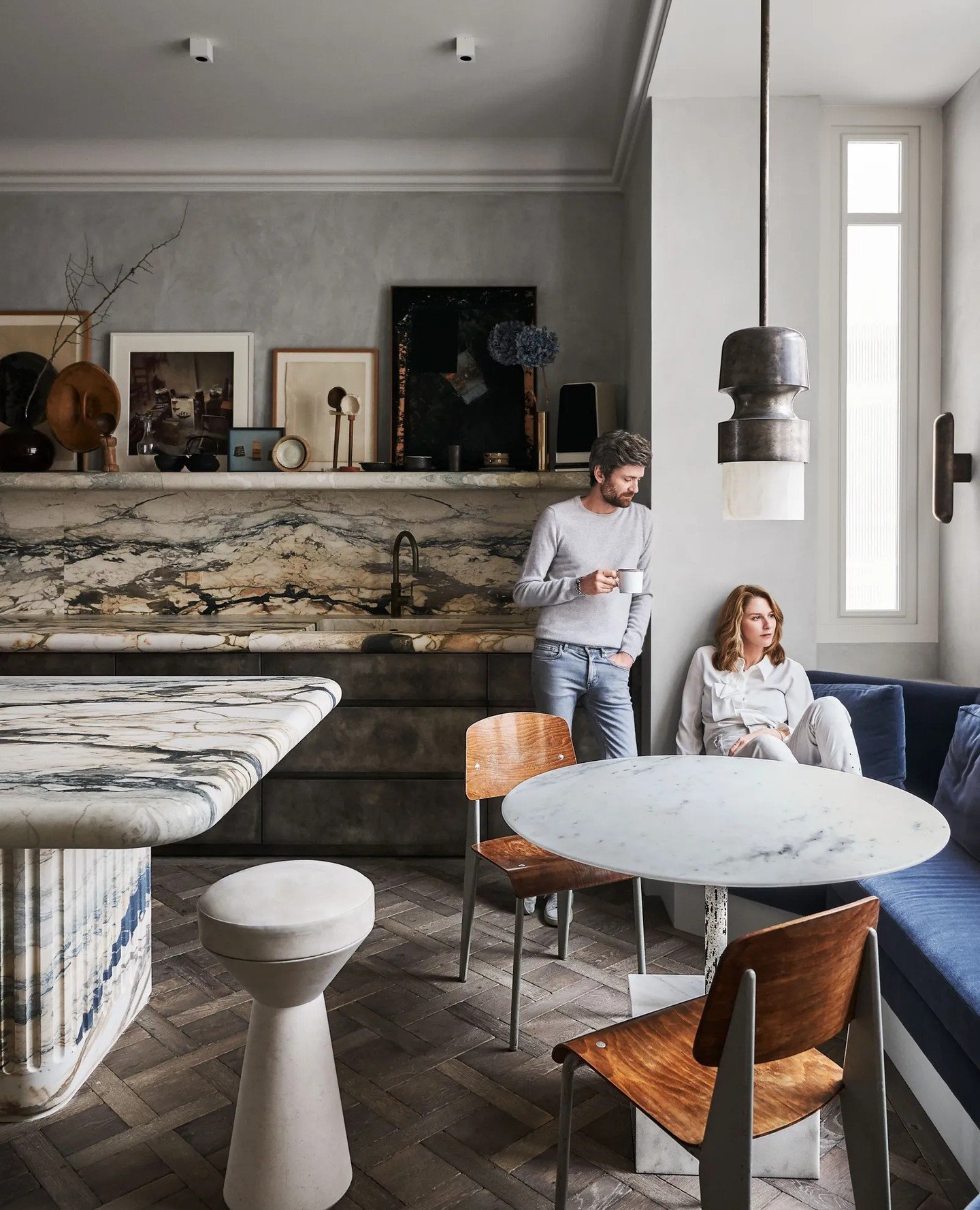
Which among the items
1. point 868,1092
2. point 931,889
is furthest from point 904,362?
point 868,1092

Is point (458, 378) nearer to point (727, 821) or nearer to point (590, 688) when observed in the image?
point (590, 688)

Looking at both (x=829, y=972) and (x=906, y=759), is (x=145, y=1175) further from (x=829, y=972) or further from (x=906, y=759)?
(x=906, y=759)

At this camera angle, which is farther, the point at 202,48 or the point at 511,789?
the point at 202,48

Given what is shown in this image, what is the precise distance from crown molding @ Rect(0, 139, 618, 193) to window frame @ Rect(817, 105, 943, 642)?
120 centimetres

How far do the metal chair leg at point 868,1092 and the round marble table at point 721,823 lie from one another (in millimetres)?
171

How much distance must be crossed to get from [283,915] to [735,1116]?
849 mm

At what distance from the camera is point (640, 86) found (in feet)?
11.3

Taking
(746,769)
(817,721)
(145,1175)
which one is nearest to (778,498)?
(746,769)

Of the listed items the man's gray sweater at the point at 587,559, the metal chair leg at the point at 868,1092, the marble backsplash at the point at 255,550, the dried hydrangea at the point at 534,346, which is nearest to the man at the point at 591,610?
the man's gray sweater at the point at 587,559

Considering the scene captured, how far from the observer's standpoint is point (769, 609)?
3.32m

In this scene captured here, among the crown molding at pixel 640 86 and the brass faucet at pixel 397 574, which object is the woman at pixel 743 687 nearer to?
the brass faucet at pixel 397 574

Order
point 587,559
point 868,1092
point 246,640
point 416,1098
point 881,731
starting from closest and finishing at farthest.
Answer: point 868,1092
point 416,1098
point 881,731
point 587,559
point 246,640

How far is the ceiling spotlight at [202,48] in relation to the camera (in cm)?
345

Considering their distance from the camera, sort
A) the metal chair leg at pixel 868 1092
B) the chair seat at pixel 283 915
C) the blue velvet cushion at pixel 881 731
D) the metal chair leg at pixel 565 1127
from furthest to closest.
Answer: the blue velvet cushion at pixel 881 731 < the chair seat at pixel 283 915 < the metal chair leg at pixel 565 1127 < the metal chair leg at pixel 868 1092
